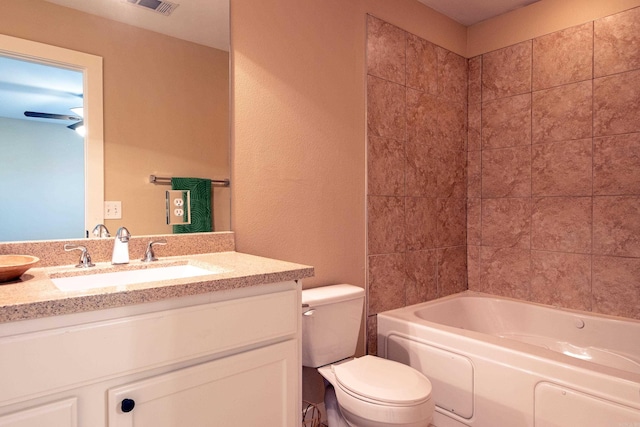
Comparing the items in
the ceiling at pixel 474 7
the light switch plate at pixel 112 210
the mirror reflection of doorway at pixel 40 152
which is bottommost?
the light switch plate at pixel 112 210

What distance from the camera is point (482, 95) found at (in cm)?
294

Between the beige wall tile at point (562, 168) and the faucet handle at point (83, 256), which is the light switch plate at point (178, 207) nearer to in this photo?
the faucet handle at point (83, 256)

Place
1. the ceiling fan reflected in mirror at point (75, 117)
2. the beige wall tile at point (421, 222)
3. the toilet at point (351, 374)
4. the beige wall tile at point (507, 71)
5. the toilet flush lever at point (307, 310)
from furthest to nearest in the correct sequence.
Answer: the beige wall tile at point (507, 71) → the beige wall tile at point (421, 222) → the toilet flush lever at point (307, 310) → the toilet at point (351, 374) → the ceiling fan reflected in mirror at point (75, 117)

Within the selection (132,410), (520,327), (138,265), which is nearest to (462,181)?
(520,327)

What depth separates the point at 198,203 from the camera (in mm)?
1754

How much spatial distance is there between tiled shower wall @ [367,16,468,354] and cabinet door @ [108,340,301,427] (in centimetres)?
111

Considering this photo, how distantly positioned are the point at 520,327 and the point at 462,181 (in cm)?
106

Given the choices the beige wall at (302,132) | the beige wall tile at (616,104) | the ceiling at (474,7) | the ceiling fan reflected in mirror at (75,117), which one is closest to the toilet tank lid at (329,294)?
the beige wall at (302,132)

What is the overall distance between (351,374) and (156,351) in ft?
3.01

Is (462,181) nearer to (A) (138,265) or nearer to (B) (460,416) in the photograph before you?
(B) (460,416)

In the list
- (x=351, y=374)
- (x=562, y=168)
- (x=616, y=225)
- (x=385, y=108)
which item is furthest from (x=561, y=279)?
(x=351, y=374)

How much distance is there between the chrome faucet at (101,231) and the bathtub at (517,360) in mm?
1527

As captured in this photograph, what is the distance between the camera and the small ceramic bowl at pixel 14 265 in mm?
1119

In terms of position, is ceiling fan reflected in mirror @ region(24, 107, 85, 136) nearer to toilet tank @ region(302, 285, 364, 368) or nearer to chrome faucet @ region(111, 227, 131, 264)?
chrome faucet @ region(111, 227, 131, 264)
